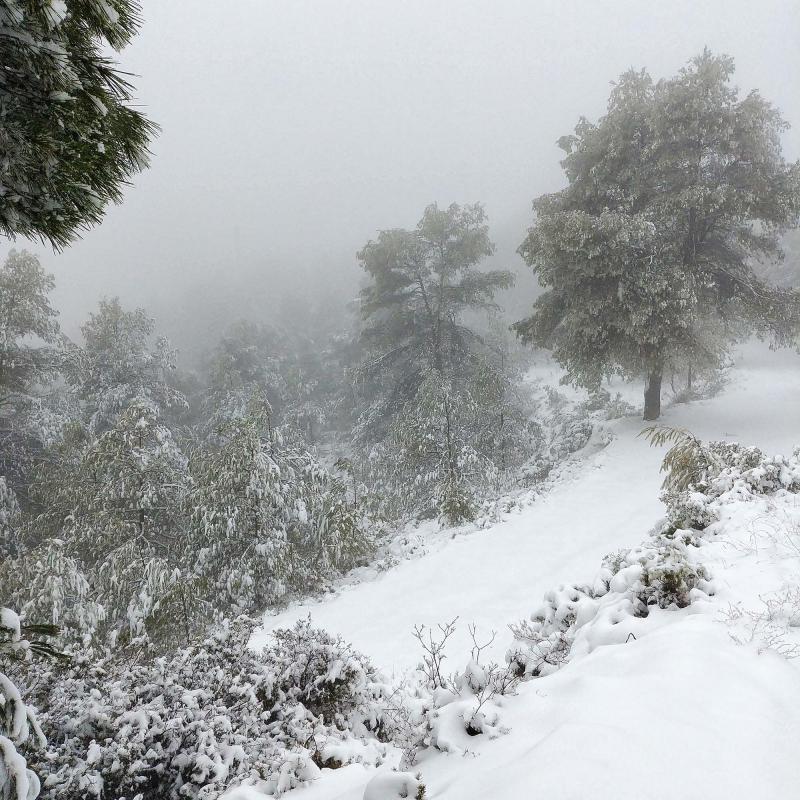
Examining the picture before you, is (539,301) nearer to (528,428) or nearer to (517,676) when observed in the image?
(528,428)

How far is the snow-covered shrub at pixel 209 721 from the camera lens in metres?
2.68

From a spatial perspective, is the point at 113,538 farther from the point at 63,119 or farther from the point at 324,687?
the point at 63,119

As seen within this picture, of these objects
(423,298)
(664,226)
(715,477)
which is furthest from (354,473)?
(664,226)

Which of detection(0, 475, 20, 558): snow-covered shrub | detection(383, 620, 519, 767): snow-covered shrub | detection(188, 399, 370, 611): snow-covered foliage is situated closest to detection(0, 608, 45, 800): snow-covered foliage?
detection(383, 620, 519, 767): snow-covered shrub

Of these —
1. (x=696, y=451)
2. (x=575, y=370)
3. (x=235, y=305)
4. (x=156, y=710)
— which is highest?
(x=235, y=305)

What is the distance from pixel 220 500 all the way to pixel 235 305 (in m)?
43.0

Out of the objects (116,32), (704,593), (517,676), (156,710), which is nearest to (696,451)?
(704,593)

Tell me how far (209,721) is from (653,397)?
14.7m

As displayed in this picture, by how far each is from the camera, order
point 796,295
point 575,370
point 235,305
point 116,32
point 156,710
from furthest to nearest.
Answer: point 235,305
point 575,370
point 796,295
point 156,710
point 116,32

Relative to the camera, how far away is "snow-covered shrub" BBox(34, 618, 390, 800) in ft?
8.79

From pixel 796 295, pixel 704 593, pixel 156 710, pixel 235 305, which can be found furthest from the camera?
pixel 235 305

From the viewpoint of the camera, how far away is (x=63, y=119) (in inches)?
73.9

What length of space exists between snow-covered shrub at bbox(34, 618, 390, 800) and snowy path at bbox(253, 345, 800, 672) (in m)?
1.68

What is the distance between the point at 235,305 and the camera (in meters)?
47.7
